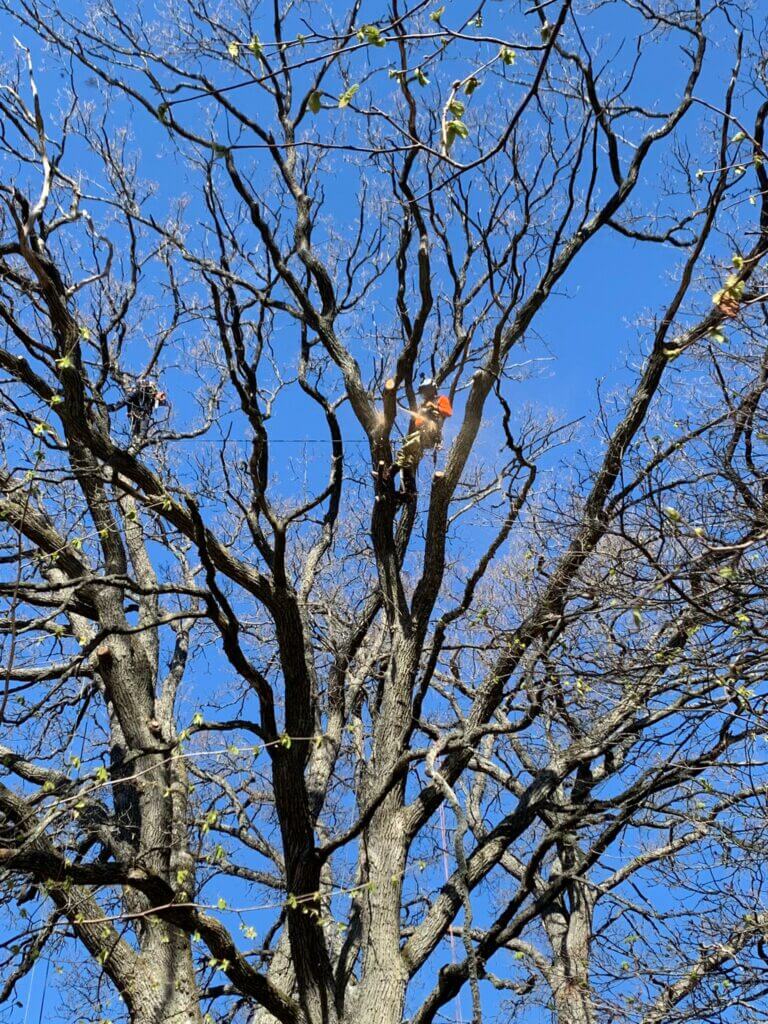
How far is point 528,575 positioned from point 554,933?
4.47 m

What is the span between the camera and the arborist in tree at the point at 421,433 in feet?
18.6

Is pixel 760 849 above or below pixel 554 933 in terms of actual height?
below

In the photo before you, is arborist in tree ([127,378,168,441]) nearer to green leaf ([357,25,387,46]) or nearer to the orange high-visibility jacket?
the orange high-visibility jacket

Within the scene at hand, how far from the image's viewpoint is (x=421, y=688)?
18.1ft

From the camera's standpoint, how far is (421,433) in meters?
5.71

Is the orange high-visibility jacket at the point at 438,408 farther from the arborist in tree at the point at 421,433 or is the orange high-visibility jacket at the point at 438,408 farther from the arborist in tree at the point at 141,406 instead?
the arborist in tree at the point at 141,406

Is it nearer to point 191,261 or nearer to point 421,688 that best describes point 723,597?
point 421,688

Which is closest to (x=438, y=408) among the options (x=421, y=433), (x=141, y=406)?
(x=421, y=433)

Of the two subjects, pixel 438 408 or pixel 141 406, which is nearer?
pixel 438 408

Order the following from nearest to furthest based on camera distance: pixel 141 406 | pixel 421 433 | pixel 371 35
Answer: pixel 371 35 → pixel 421 433 → pixel 141 406

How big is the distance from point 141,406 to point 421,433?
2456 mm

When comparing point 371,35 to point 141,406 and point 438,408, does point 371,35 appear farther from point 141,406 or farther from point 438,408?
point 141,406

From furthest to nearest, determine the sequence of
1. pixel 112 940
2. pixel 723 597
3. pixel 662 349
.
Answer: pixel 662 349
pixel 112 940
pixel 723 597

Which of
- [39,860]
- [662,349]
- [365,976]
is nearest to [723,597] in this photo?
[662,349]
